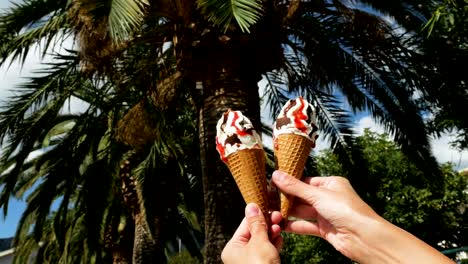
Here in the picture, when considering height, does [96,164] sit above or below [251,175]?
below

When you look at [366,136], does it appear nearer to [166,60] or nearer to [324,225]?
[166,60]

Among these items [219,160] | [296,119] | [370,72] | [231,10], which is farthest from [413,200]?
[296,119]

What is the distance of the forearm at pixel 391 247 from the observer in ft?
5.77

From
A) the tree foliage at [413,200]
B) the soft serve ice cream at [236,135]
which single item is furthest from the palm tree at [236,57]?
the tree foliage at [413,200]

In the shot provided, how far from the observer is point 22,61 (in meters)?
9.39

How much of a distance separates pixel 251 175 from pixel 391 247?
649 mm

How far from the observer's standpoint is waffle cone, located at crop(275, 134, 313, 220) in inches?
91.3

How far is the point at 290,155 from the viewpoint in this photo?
233 cm

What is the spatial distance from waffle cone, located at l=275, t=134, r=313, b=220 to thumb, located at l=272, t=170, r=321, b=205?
71mm

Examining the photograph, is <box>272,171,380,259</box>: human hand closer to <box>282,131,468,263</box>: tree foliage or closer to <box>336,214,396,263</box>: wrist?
<box>336,214,396,263</box>: wrist

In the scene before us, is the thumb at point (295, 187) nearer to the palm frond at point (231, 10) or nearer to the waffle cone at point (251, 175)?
the waffle cone at point (251, 175)

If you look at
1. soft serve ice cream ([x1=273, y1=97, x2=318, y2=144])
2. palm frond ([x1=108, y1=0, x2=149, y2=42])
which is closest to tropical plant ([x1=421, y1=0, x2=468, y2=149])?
palm frond ([x1=108, y1=0, x2=149, y2=42])

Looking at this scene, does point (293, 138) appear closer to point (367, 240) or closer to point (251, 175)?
point (251, 175)

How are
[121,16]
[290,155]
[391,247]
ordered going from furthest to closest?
[121,16] → [290,155] → [391,247]
